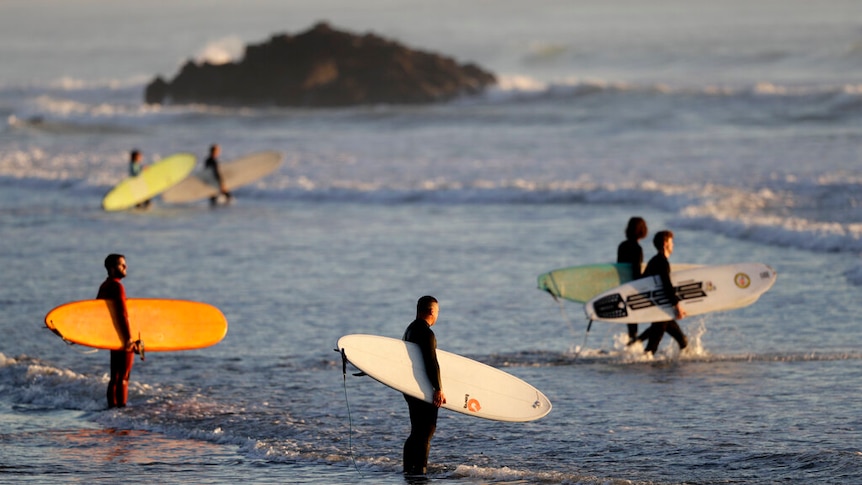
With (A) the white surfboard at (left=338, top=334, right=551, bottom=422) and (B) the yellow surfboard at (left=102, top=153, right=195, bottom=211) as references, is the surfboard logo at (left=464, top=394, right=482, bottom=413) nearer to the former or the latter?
(A) the white surfboard at (left=338, top=334, right=551, bottom=422)

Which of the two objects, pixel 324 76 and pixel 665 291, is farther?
pixel 324 76

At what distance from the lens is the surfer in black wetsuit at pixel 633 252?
11.4 metres

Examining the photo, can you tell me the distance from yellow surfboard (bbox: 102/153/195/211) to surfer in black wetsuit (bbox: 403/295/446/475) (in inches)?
606

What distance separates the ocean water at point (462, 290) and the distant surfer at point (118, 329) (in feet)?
0.68

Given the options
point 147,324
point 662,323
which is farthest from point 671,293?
point 147,324

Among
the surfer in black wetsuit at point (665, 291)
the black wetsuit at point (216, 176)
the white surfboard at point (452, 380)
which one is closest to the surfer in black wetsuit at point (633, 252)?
the surfer in black wetsuit at point (665, 291)

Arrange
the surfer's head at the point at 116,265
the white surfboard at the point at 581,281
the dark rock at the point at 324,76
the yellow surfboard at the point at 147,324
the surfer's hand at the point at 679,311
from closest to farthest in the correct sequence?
the surfer's head at the point at 116,265 → the yellow surfboard at the point at 147,324 → the surfer's hand at the point at 679,311 → the white surfboard at the point at 581,281 → the dark rock at the point at 324,76

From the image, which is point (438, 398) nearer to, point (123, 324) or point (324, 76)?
point (123, 324)

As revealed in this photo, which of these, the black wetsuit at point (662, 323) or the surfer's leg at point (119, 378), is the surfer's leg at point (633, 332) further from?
the surfer's leg at point (119, 378)

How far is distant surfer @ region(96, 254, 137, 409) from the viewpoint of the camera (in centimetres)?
944

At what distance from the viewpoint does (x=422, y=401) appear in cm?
773

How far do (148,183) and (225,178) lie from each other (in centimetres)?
191

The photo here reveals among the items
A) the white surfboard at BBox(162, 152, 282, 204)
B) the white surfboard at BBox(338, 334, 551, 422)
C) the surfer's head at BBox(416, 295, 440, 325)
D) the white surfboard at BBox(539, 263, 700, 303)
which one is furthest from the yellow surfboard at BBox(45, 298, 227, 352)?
the white surfboard at BBox(162, 152, 282, 204)

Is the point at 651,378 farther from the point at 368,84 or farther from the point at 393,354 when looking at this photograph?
the point at 368,84
